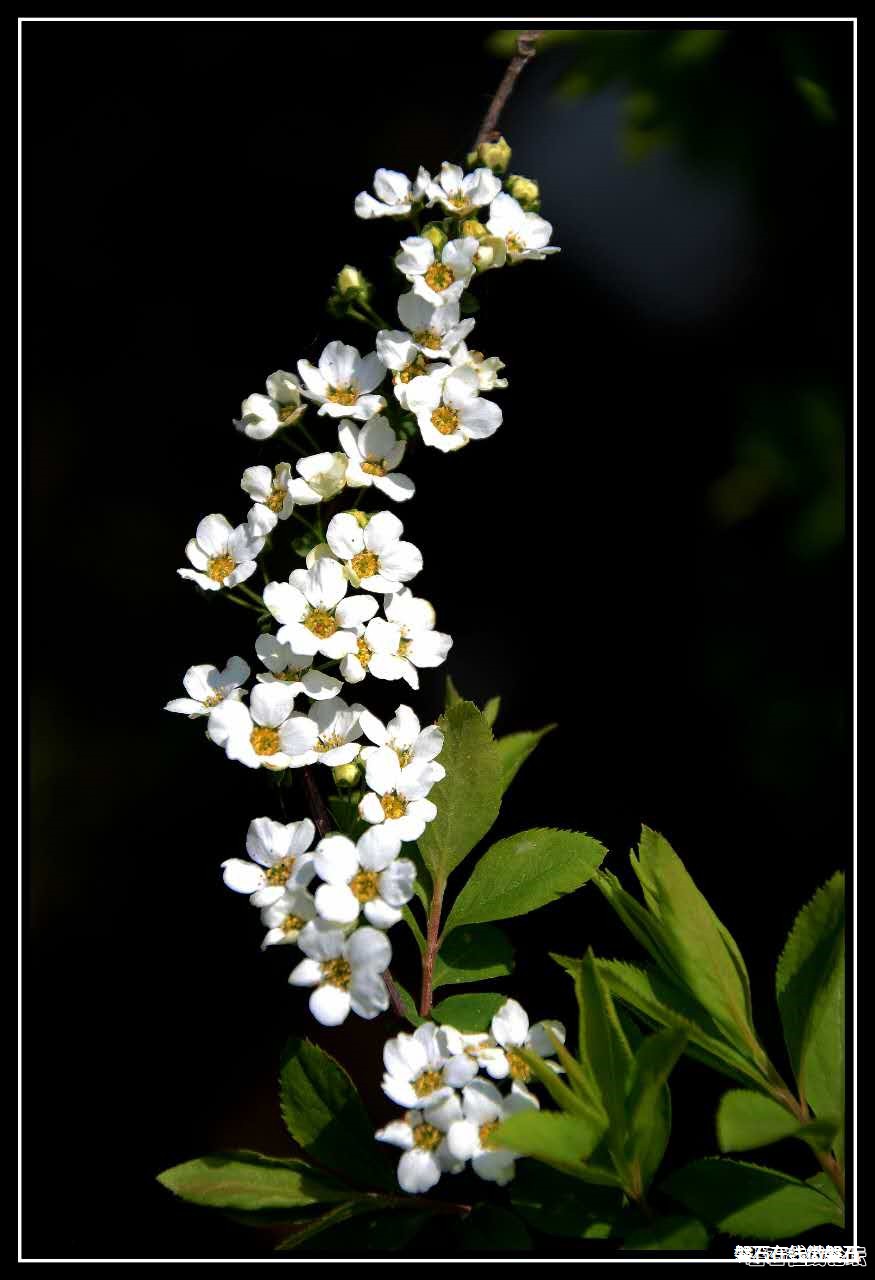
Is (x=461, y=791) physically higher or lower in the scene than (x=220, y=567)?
lower

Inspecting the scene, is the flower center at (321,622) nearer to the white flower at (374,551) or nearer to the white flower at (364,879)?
the white flower at (374,551)

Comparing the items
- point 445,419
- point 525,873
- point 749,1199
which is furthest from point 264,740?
point 749,1199

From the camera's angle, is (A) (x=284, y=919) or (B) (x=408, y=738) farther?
(B) (x=408, y=738)

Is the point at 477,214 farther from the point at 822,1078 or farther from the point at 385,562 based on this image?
the point at 822,1078

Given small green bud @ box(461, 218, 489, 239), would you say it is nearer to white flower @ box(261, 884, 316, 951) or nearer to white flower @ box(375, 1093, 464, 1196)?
white flower @ box(261, 884, 316, 951)

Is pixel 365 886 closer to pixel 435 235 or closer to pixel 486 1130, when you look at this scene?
pixel 486 1130

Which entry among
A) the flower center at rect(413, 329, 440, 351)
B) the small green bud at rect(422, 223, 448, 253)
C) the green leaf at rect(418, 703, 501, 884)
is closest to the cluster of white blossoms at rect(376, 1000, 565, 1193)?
the green leaf at rect(418, 703, 501, 884)
